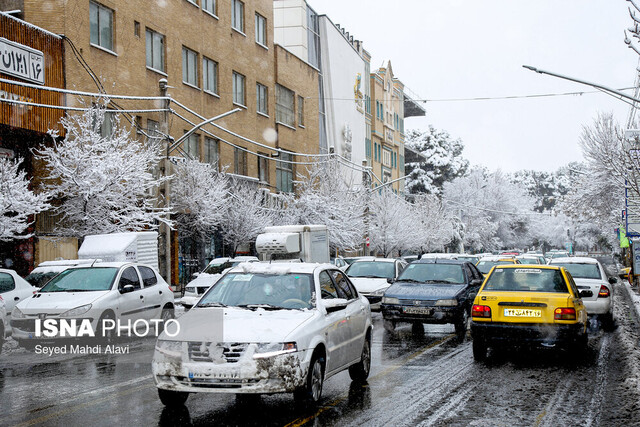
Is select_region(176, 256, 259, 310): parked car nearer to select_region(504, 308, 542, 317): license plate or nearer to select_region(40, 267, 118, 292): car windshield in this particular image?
select_region(40, 267, 118, 292): car windshield

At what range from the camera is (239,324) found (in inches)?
311

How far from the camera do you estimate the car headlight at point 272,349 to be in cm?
754

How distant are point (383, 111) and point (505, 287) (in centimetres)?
5977

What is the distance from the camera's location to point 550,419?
792 cm

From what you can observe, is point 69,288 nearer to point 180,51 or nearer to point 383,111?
point 180,51

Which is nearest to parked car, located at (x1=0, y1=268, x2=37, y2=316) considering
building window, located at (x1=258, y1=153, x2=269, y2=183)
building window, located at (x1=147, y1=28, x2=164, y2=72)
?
building window, located at (x1=147, y1=28, x2=164, y2=72)

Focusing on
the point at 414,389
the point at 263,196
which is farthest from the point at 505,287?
the point at 263,196

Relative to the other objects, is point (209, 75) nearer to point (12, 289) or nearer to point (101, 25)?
point (101, 25)

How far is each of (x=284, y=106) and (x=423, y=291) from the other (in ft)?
101

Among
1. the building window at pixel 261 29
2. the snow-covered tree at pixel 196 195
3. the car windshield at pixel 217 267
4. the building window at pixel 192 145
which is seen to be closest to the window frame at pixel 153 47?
the building window at pixel 192 145

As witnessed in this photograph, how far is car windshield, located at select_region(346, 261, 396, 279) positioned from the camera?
73.4ft

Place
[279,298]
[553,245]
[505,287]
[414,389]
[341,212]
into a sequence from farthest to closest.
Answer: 1. [553,245]
2. [341,212]
3. [505,287]
4. [414,389]
5. [279,298]

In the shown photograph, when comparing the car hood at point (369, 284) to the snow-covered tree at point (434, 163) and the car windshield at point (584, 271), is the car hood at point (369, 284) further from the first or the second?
the snow-covered tree at point (434, 163)

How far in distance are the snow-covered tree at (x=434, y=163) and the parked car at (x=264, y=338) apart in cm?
8616
